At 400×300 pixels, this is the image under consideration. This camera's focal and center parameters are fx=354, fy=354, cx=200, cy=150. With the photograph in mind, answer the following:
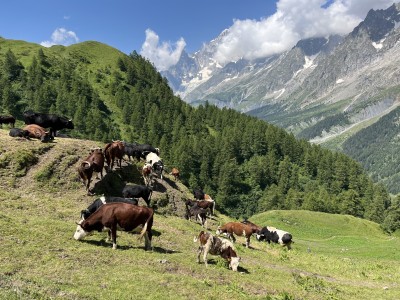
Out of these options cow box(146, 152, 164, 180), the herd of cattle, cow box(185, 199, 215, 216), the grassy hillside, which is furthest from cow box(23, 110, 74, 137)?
cow box(185, 199, 215, 216)

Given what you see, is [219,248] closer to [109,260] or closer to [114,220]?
[114,220]

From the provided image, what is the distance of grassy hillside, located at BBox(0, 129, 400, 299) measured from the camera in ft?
49.9

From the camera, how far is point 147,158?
4138cm

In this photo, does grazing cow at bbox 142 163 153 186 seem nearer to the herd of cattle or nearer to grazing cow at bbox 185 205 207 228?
the herd of cattle

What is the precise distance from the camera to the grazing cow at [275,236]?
138 feet

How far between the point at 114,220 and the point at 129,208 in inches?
41.4

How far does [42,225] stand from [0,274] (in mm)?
7538

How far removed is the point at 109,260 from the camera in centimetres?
1812

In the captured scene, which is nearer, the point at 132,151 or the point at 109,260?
the point at 109,260

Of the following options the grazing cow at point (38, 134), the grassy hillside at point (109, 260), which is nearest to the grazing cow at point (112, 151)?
the grassy hillside at point (109, 260)

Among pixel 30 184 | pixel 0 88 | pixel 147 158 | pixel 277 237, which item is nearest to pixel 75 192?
pixel 30 184

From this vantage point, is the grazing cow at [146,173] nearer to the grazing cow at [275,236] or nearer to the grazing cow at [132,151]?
the grazing cow at [132,151]

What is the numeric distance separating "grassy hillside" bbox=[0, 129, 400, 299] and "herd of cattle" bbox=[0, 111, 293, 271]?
931mm

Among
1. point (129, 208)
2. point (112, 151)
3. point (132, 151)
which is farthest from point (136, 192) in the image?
point (132, 151)
